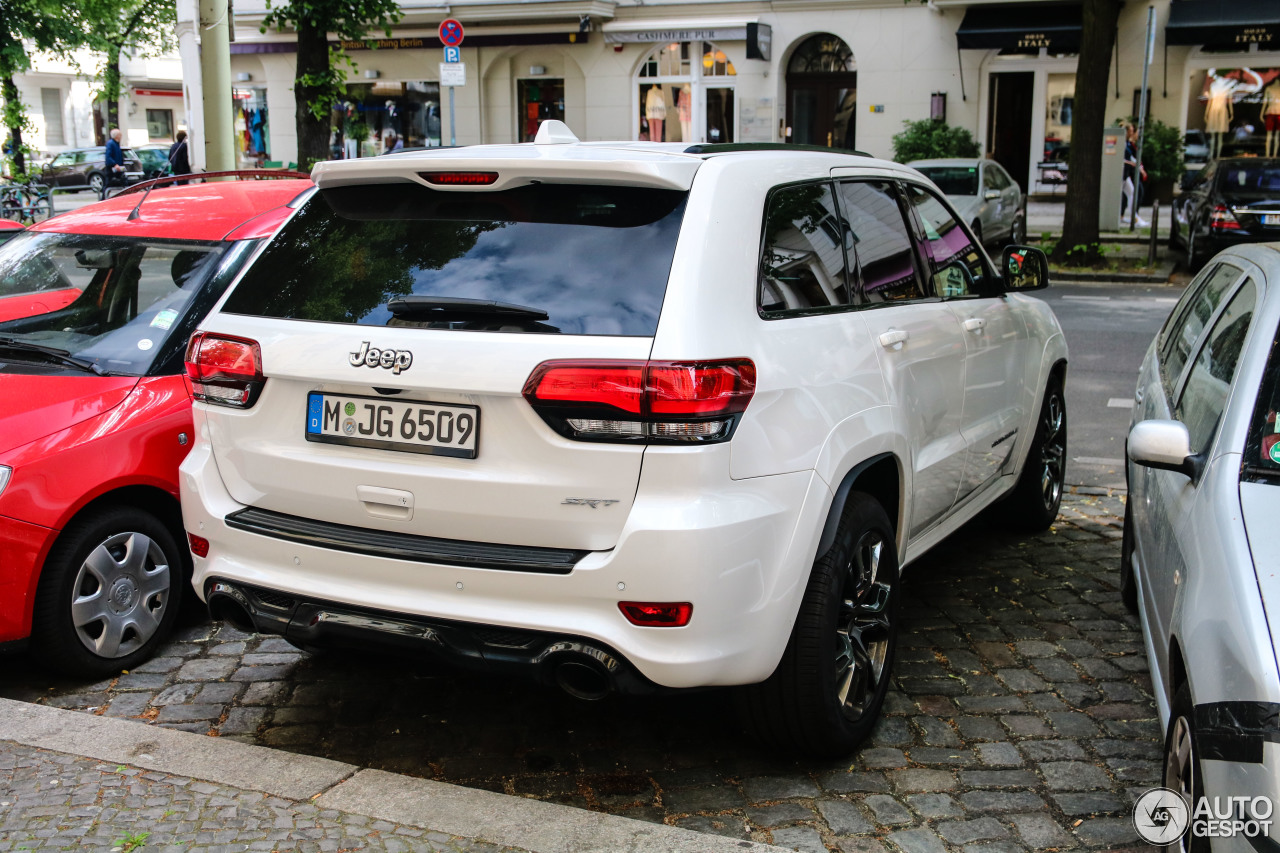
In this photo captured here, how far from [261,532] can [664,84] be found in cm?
2903

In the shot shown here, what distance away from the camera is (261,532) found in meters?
3.56

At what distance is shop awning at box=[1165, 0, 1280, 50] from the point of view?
2514 cm

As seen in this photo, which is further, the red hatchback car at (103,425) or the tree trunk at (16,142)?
the tree trunk at (16,142)

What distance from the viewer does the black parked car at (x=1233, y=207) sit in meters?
17.0

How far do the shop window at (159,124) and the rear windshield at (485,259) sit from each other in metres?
59.2

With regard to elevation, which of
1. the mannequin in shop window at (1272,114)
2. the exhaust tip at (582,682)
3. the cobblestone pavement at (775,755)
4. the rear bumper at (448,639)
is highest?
the mannequin in shop window at (1272,114)

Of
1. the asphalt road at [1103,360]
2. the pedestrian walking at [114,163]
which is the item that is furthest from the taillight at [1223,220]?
the pedestrian walking at [114,163]

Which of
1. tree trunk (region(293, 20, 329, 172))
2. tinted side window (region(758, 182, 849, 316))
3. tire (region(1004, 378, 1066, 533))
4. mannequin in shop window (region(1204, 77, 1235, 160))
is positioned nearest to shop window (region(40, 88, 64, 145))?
tree trunk (region(293, 20, 329, 172))

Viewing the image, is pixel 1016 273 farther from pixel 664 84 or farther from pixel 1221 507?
pixel 664 84

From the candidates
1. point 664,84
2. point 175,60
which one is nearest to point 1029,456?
point 664,84

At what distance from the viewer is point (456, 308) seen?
3.29 meters

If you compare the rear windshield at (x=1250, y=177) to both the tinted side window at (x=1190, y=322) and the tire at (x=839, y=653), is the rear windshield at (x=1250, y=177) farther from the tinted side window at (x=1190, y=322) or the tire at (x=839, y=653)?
the tire at (x=839, y=653)

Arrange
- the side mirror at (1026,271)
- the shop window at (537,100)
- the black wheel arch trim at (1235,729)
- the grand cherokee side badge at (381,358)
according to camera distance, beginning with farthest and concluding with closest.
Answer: the shop window at (537,100) < the side mirror at (1026,271) < the grand cherokee side badge at (381,358) < the black wheel arch trim at (1235,729)

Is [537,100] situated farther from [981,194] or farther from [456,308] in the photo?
[456,308]
